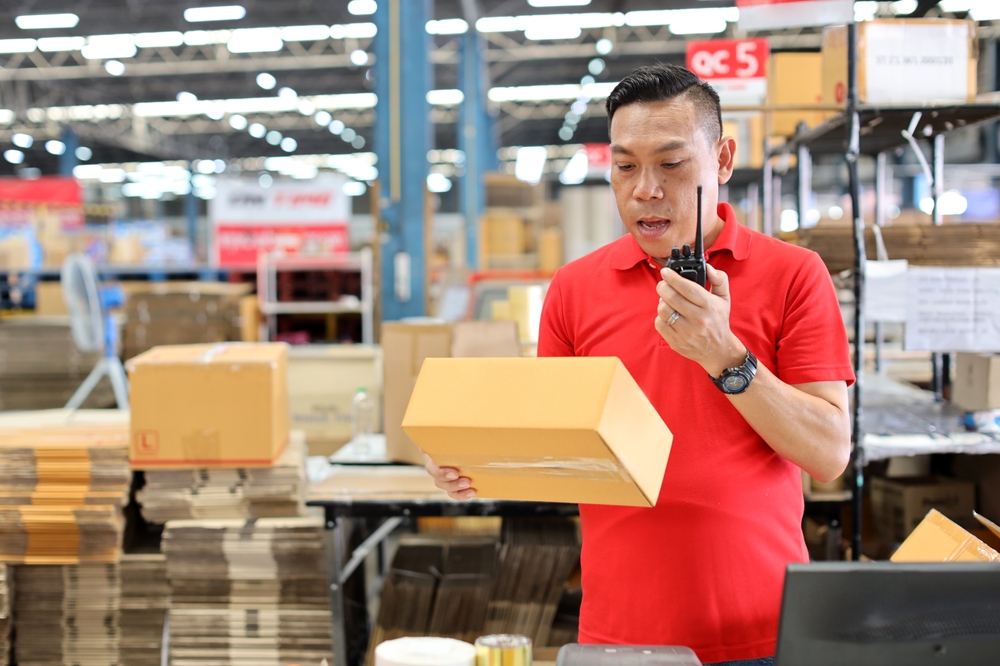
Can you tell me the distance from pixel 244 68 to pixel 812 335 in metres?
15.3

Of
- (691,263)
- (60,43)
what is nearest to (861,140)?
(691,263)

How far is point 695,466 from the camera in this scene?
145cm

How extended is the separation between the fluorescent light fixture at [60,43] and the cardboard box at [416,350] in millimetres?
13243

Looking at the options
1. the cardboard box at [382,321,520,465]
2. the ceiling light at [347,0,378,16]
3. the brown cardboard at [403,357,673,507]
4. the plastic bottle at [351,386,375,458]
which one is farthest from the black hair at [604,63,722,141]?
the ceiling light at [347,0,378,16]

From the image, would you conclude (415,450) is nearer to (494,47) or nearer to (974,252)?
(974,252)

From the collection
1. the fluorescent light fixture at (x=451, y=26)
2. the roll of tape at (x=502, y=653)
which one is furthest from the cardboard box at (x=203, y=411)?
the fluorescent light fixture at (x=451, y=26)

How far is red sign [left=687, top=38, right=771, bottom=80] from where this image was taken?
4.18 metres

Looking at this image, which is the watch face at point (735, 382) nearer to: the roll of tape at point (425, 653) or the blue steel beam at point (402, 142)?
the roll of tape at point (425, 653)

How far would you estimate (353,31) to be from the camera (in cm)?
1328

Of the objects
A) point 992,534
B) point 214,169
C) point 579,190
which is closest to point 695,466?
point 992,534

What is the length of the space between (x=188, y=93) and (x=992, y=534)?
19.0m

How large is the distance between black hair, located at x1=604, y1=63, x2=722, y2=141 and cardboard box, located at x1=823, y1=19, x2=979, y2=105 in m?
1.51

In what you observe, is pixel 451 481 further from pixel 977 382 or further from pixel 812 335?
pixel 977 382

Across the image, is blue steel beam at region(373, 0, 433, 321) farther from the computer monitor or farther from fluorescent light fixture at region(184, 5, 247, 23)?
fluorescent light fixture at region(184, 5, 247, 23)
